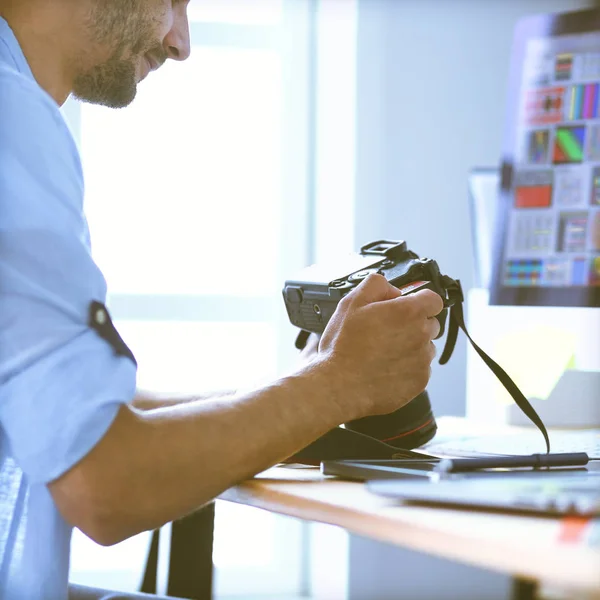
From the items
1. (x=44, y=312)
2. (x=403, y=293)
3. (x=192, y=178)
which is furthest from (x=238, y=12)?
(x=44, y=312)

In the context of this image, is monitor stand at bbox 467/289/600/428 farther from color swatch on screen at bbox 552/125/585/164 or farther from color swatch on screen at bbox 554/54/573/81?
color swatch on screen at bbox 554/54/573/81

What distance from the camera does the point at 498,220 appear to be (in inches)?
50.4

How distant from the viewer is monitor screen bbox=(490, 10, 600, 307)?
1.20 meters

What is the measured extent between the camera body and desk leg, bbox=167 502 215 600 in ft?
0.82

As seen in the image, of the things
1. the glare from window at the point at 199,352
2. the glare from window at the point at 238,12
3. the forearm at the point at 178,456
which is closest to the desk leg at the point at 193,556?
the forearm at the point at 178,456

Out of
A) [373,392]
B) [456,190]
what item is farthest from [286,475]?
[456,190]

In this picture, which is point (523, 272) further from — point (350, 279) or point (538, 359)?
point (350, 279)

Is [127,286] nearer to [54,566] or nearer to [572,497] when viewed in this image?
[54,566]

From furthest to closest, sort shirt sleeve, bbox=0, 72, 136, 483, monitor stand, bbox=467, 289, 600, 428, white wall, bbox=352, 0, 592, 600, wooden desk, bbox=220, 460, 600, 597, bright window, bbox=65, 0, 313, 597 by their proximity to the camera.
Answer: bright window, bbox=65, 0, 313, 597, white wall, bbox=352, 0, 592, 600, monitor stand, bbox=467, 289, 600, 428, shirt sleeve, bbox=0, 72, 136, 483, wooden desk, bbox=220, 460, 600, 597

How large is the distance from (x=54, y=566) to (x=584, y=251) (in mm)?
855

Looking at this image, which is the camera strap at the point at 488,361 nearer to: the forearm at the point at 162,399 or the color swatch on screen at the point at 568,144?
the forearm at the point at 162,399

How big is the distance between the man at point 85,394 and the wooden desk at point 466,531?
0.21 ft

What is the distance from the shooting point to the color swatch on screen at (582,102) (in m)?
1.21

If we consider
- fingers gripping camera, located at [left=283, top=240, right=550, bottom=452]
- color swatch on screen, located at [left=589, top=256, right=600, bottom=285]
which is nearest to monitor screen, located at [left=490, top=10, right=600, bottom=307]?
color swatch on screen, located at [left=589, top=256, right=600, bottom=285]
